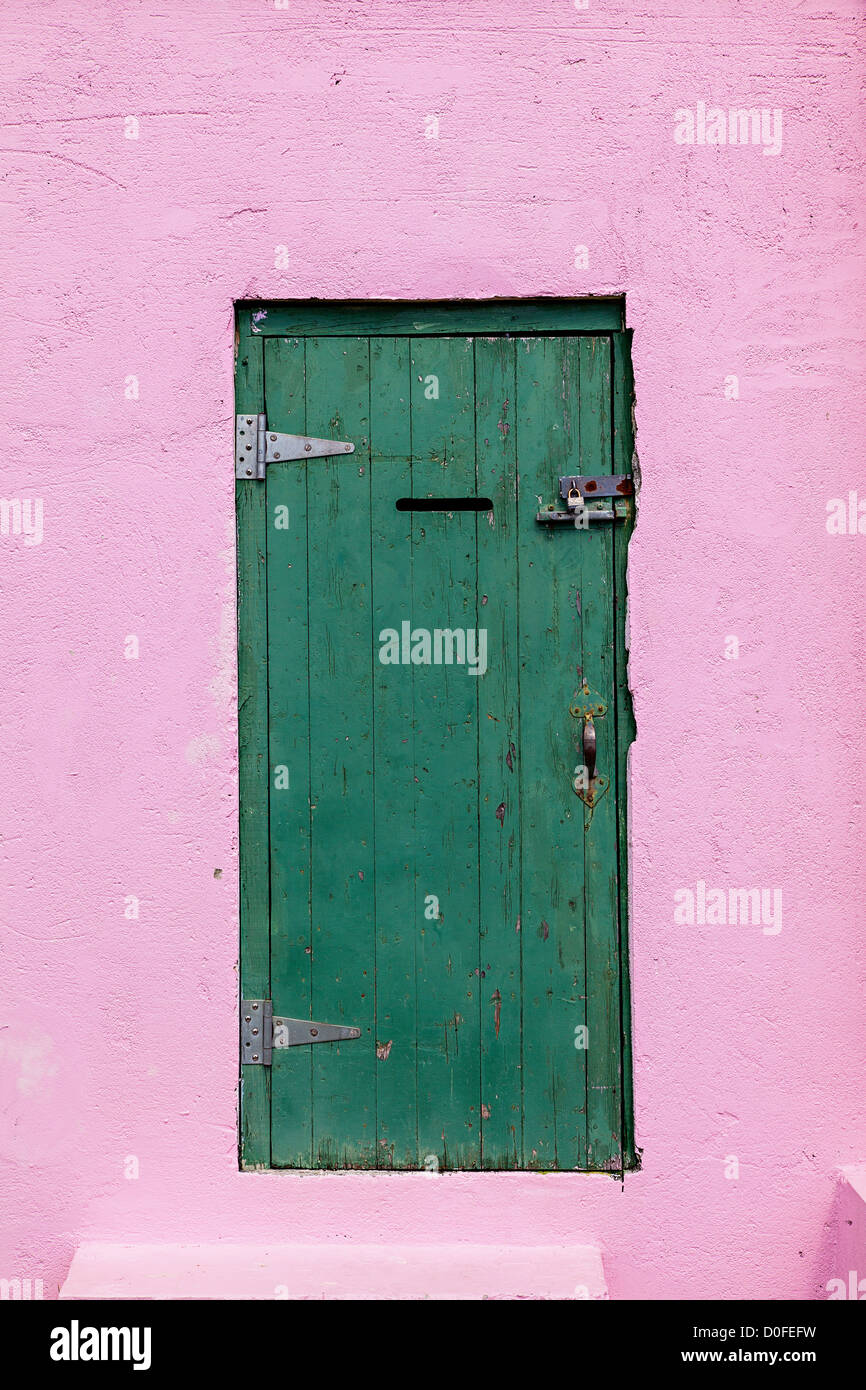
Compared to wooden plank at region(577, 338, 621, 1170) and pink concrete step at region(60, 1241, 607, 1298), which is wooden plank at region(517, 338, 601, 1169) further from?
pink concrete step at region(60, 1241, 607, 1298)

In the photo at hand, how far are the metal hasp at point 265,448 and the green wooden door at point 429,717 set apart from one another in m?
0.03

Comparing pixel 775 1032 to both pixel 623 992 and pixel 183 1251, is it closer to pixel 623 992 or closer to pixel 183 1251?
pixel 623 992

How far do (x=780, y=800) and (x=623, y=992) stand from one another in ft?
1.97

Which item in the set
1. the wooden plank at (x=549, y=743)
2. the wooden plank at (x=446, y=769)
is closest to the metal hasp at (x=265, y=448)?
the wooden plank at (x=446, y=769)

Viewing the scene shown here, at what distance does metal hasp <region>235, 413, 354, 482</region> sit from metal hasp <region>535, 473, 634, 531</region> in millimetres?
525

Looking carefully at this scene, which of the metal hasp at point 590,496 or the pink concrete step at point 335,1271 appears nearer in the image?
the pink concrete step at point 335,1271

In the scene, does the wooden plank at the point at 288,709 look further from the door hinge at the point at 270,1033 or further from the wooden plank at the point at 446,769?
the wooden plank at the point at 446,769

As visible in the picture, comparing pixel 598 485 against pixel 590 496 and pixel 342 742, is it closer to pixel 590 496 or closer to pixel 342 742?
pixel 590 496

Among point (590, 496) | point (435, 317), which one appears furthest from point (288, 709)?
point (435, 317)

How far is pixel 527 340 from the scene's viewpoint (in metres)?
2.64

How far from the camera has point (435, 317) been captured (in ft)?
8.66

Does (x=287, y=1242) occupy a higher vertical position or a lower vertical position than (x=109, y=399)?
lower

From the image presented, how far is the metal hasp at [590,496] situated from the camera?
8.59ft
